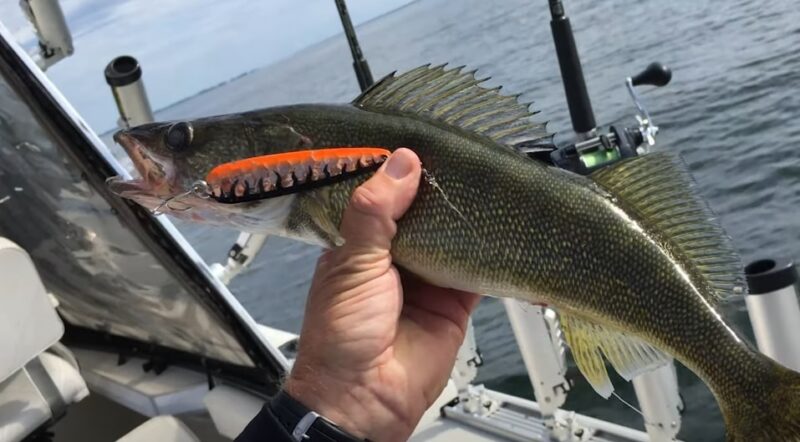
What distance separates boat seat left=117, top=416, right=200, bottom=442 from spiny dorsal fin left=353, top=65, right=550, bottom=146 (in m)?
1.91

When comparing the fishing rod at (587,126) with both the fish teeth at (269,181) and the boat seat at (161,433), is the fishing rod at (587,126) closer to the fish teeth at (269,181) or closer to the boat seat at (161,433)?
the fish teeth at (269,181)

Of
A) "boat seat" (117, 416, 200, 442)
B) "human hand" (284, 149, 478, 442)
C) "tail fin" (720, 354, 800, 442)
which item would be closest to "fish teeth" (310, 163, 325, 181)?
"human hand" (284, 149, 478, 442)

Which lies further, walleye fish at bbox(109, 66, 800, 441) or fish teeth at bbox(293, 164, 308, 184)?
fish teeth at bbox(293, 164, 308, 184)

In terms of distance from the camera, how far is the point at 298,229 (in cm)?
202

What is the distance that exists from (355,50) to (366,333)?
2.04 m

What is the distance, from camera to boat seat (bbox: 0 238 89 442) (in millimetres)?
3141

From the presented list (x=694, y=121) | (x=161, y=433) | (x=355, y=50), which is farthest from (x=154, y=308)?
(x=694, y=121)

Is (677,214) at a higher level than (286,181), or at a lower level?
lower

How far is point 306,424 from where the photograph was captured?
6.00 ft

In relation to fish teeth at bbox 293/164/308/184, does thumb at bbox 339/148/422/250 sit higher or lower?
lower

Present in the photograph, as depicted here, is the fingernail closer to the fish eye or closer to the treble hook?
the treble hook

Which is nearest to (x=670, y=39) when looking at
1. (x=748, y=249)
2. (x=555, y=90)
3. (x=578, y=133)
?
(x=555, y=90)

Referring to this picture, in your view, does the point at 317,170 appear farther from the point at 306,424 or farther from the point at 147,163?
the point at 306,424

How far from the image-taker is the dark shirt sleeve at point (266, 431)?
1.82 meters
